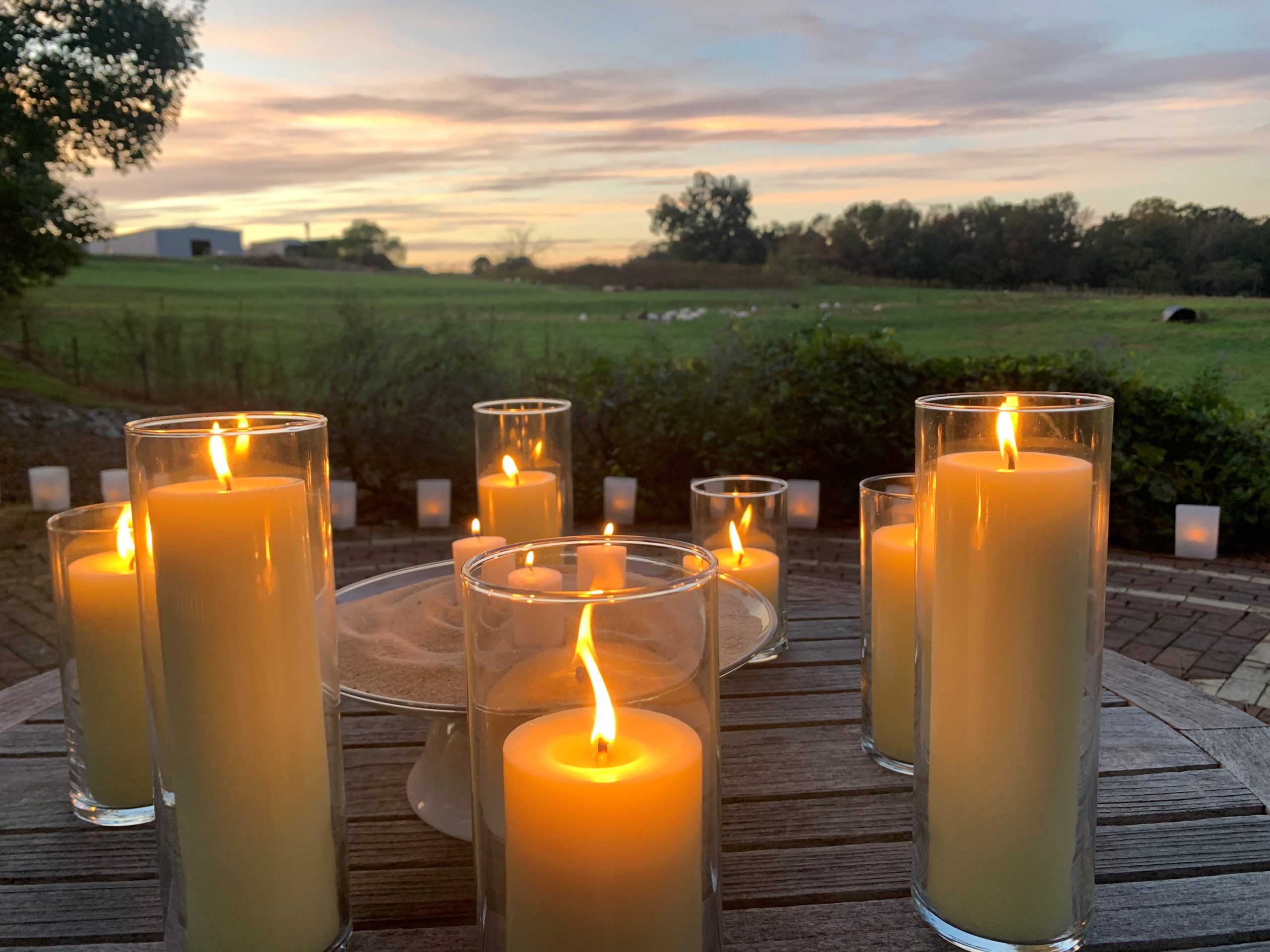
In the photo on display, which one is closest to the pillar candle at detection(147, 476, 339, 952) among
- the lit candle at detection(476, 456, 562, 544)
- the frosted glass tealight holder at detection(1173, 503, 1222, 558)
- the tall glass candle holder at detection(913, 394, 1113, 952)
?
the tall glass candle holder at detection(913, 394, 1113, 952)

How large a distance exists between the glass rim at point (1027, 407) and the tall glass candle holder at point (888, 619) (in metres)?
0.26

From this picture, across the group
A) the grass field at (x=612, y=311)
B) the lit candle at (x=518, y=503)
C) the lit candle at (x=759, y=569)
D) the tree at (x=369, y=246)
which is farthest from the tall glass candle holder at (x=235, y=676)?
the tree at (x=369, y=246)

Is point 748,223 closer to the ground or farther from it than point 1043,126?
closer to the ground

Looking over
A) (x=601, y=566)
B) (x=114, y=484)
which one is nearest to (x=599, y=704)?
(x=601, y=566)

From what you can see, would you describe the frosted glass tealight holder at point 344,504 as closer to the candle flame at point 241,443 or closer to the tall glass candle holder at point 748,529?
the tall glass candle holder at point 748,529

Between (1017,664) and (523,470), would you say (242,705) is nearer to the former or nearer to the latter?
(1017,664)

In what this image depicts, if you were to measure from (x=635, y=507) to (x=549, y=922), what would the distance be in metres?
4.65

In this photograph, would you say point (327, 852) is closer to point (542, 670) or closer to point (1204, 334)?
point (542, 670)

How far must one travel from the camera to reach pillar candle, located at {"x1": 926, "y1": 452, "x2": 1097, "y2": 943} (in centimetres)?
75

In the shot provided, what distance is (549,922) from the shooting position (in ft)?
2.02

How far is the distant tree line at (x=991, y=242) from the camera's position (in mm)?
5762

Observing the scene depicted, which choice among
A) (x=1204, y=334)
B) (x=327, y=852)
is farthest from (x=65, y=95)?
(x=1204, y=334)

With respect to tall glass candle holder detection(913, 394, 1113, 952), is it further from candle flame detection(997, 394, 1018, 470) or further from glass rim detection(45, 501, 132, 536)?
glass rim detection(45, 501, 132, 536)

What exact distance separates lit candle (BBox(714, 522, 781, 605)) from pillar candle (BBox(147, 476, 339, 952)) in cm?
96
